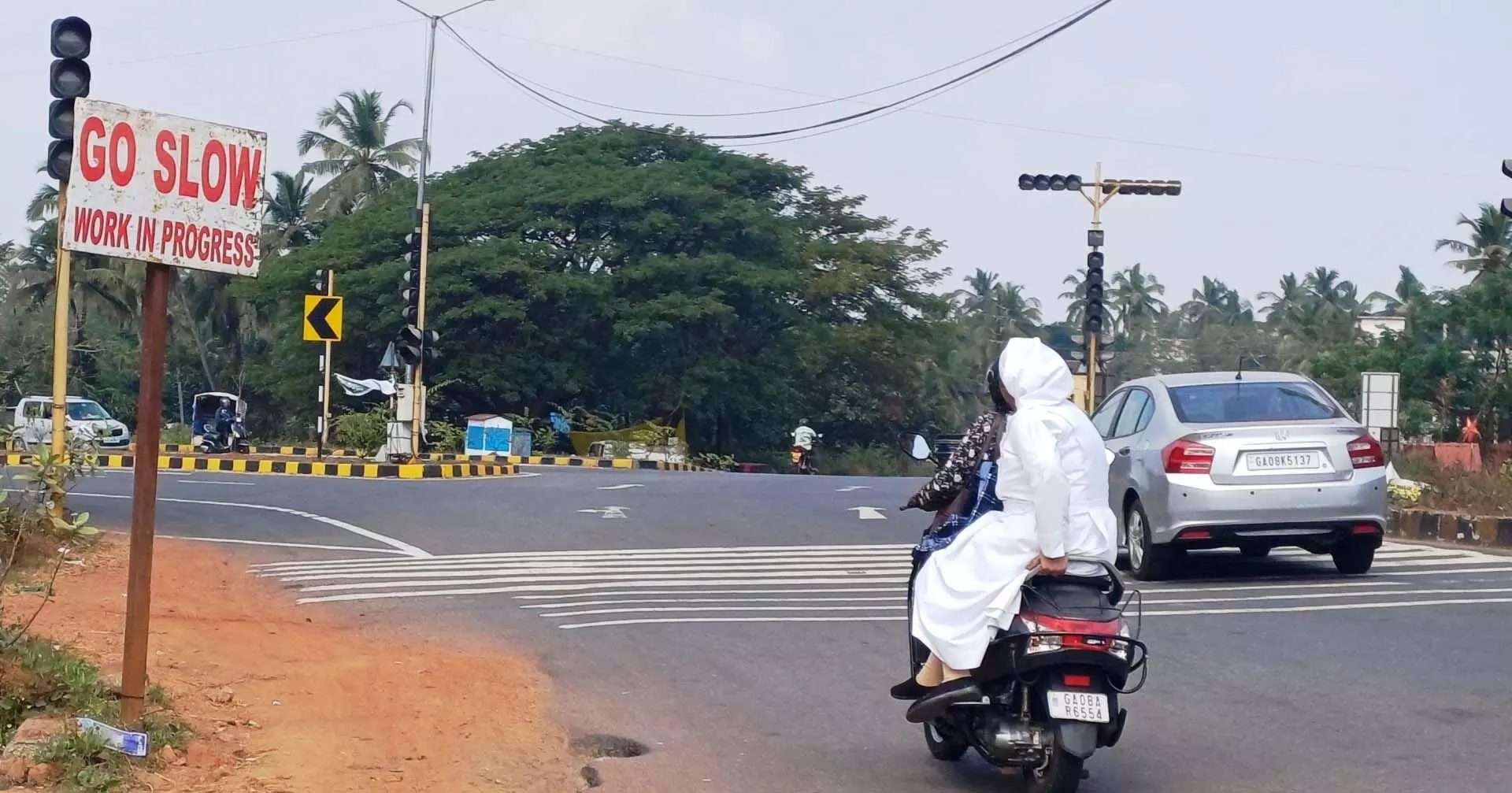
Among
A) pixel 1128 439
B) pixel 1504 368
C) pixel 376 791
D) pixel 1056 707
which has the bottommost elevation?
pixel 376 791

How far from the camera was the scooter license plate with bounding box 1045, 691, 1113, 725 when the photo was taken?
5.51 metres

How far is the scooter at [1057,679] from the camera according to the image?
554cm

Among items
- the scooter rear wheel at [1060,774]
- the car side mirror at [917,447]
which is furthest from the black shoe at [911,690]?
the car side mirror at [917,447]

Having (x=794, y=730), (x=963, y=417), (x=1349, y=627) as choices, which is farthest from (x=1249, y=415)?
(x=963, y=417)

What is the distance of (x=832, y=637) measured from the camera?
9.96m

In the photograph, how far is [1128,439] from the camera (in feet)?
42.2

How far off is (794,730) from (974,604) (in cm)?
186

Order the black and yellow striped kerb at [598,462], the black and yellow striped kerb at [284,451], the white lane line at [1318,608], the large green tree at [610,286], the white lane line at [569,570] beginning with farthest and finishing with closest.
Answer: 1. the large green tree at [610,286]
2. the black and yellow striped kerb at [598,462]
3. the black and yellow striped kerb at [284,451]
4. the white lane line at [569,570]
5. the white lane line at [1318,608]

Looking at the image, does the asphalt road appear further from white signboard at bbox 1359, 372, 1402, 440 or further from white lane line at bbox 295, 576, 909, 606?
white signboard at bbox 1359, 372, 1402, 440

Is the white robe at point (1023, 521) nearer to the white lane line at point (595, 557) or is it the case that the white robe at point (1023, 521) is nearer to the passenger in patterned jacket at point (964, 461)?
the passenger in patterned jacket at point (964, 461)

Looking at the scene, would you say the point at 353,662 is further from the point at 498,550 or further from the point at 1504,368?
the point at 1504,368

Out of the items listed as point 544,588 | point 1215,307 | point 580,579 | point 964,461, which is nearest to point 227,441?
point 580,579

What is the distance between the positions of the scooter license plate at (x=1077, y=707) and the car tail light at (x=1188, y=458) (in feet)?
21.8

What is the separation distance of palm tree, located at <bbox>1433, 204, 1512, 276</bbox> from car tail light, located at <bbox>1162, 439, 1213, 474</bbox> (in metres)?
46.3
